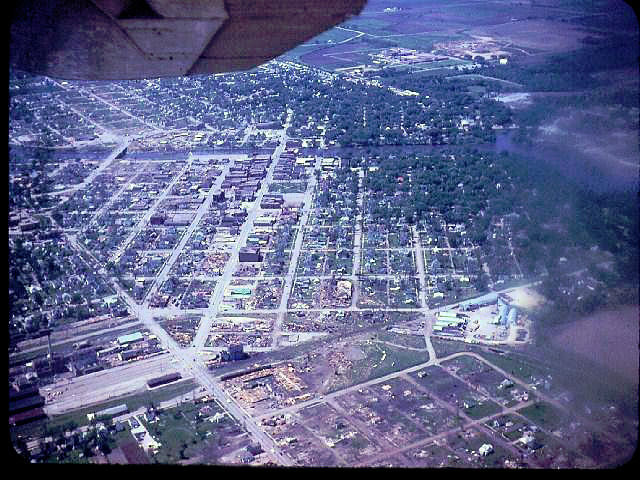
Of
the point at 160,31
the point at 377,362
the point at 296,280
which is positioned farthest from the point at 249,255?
the point at 160,31

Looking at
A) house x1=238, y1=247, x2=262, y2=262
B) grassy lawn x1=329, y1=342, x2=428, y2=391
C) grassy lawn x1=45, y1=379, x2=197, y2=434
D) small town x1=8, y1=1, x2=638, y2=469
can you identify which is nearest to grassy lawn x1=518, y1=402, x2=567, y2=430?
small town x1=8, y1=1, x2=638, y2=469

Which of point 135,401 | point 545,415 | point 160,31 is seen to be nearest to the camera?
point 160,31

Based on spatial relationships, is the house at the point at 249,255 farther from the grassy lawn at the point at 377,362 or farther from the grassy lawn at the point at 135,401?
the grassy lawn at the point at 135,401

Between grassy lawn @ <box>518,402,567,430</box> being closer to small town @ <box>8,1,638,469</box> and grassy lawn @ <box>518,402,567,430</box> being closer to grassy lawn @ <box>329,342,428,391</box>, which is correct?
small town @ <box>8,1,638,469</box>

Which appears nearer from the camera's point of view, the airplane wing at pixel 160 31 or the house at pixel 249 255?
the airplane wing at pixel 160 31

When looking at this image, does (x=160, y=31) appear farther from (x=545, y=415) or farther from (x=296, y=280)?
(x=296, y=280)

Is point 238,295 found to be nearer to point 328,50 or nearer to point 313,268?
point 313,268

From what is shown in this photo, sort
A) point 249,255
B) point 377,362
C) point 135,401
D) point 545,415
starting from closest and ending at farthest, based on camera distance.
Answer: point 545,415 < point 135,401 < point 377,362 < point 249,255

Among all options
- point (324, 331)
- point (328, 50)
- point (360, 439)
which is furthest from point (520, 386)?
point (328, 50)

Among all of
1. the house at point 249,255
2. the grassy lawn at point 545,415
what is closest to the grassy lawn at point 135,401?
the house at point 249,255
